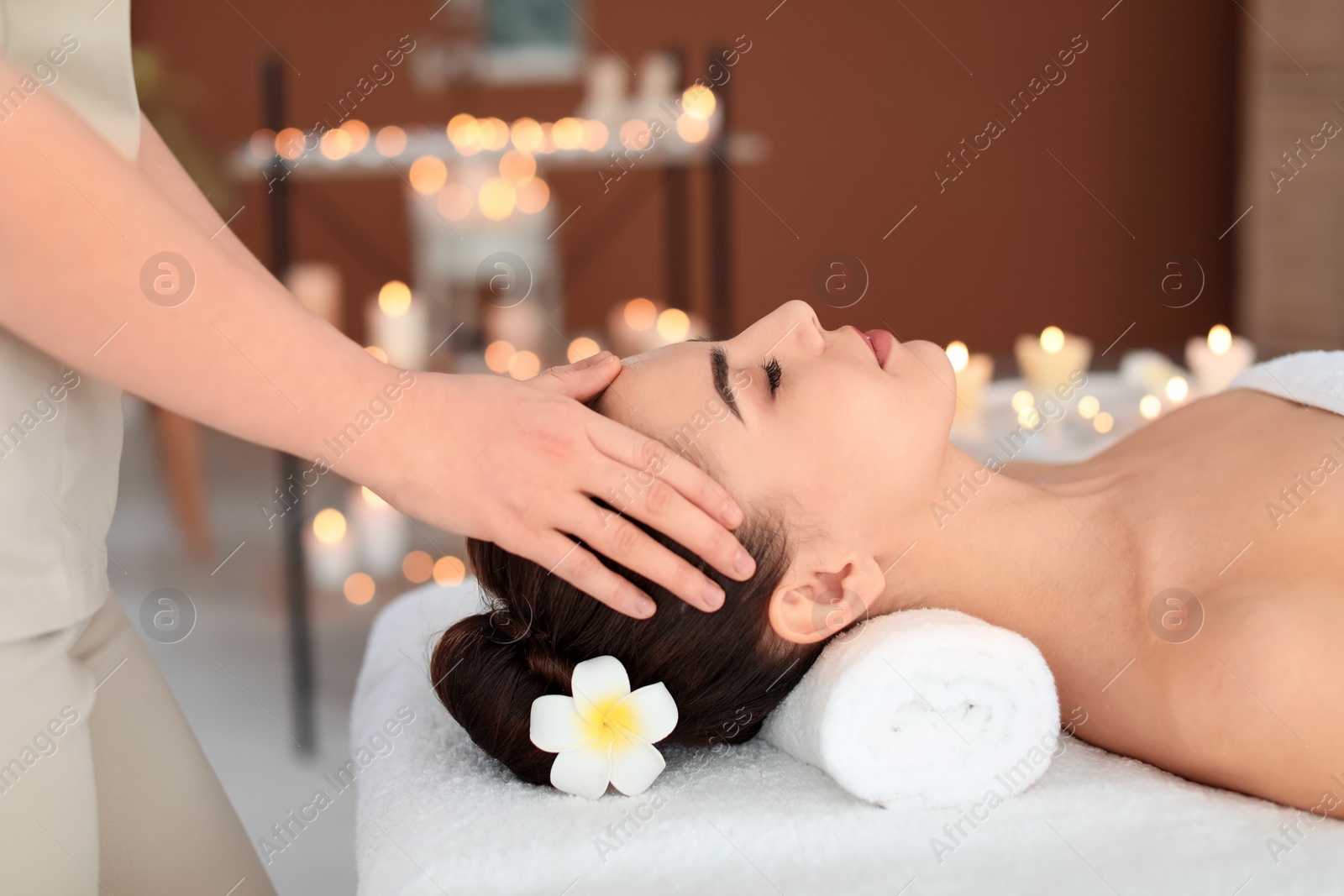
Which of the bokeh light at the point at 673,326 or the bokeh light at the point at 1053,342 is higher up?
the bokeh light at the point at 673,326

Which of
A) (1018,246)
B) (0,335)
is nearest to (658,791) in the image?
(0,335)

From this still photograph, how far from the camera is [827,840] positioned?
90cm

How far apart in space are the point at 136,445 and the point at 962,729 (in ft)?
14.6

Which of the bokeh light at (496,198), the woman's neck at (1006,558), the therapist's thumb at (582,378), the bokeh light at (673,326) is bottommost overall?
the woman's neck at (1006,558)

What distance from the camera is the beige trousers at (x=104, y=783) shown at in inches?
31.5

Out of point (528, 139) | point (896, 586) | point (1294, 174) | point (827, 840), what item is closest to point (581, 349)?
point (528, 139)

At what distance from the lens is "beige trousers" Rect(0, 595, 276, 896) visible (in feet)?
2.63

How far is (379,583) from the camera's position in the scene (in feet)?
10.5

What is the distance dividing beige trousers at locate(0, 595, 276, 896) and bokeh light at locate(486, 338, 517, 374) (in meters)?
2.97

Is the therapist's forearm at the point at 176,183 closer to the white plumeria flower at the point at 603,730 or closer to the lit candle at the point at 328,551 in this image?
the white plumeria flower at the point at 603,730

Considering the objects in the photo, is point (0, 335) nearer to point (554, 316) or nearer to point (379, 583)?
point (379, 583)

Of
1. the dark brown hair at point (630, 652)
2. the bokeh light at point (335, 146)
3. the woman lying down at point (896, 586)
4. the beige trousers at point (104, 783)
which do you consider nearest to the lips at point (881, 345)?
the woman lying down at point (896, 586)

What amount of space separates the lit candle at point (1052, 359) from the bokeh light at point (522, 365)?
7.01 feet

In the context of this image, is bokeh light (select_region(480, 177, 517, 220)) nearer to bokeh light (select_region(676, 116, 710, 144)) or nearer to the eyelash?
bokeh light (select_region(676, 116, 710, 144))
